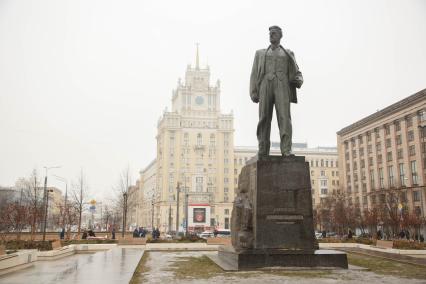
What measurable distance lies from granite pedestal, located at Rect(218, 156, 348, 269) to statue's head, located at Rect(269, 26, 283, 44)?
386cm

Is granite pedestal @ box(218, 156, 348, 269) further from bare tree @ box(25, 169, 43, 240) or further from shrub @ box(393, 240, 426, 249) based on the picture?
bare tree @ box(25, 169, 43, 240)

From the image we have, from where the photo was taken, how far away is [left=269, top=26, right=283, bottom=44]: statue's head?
12938 mm

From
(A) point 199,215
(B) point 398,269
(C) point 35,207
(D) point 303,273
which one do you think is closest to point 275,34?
(D) point 303,273

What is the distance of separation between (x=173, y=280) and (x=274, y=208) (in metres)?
3.64

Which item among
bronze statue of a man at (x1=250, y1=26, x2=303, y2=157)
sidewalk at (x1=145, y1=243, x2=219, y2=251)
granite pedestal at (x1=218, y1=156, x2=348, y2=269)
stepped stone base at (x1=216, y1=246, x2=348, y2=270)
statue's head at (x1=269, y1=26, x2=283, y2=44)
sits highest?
statue's head at (x1=269, y1=26, x2=283, y2=44)

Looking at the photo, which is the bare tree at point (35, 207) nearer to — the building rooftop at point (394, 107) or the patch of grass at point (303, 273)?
the patch of grass at point (303, 273)

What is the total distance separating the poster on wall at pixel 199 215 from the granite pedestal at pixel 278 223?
8365cm

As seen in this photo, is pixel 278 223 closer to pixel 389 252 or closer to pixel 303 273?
pixel 303 273

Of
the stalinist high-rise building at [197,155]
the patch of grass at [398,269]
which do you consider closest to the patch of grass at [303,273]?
the patch of grass at [398,269]

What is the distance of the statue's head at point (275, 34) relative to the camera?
42.4 ft

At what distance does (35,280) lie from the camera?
1032 cm

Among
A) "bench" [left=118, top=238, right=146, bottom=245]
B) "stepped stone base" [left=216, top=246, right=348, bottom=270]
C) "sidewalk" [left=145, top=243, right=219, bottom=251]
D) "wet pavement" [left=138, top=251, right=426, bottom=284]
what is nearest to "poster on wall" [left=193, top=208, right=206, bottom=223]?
"bench" [left=118, top=238, right=146, bottom=245]

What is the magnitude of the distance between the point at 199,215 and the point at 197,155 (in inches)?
708

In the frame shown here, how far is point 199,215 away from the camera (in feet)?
312
